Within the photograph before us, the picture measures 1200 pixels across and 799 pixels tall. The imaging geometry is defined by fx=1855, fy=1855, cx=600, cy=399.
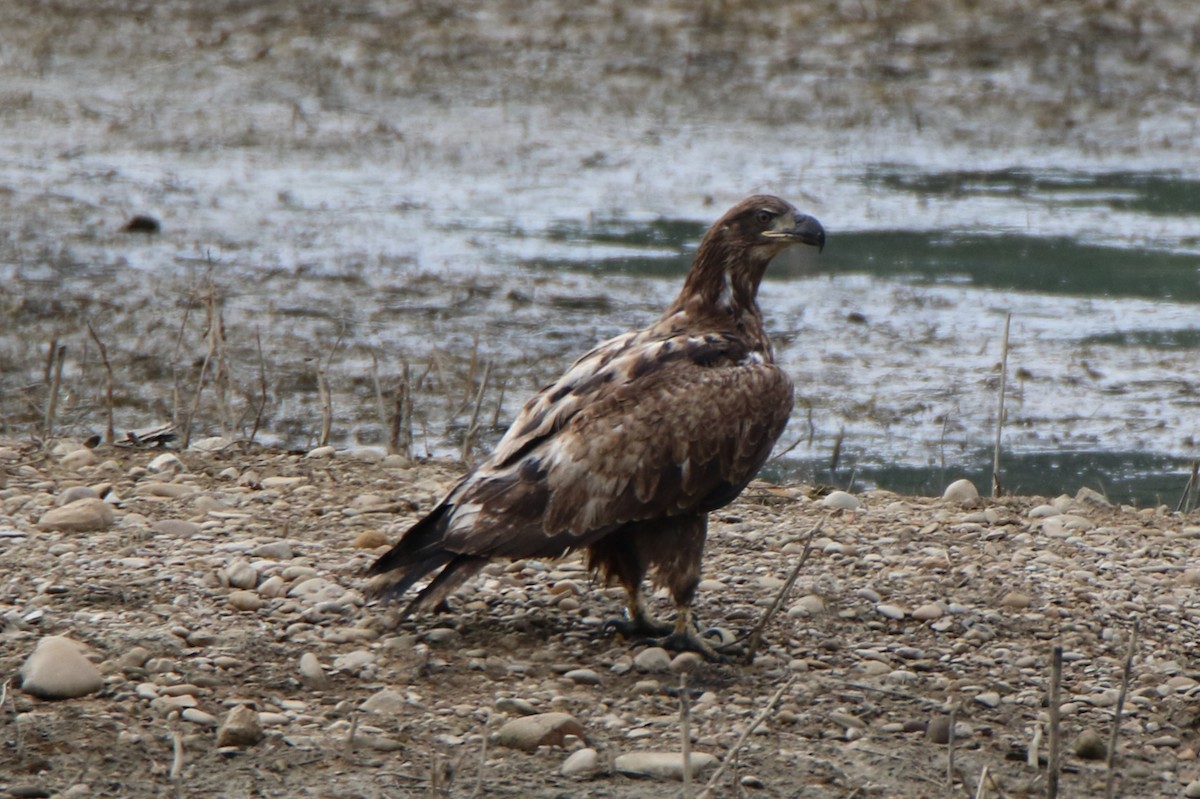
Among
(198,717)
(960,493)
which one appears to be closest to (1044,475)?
(960,493)

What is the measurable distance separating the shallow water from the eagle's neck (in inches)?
49.6

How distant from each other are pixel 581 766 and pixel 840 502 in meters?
2.54

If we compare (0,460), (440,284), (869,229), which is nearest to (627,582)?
(0,460)

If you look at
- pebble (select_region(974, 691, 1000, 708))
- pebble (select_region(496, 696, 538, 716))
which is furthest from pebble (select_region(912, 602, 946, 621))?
pebble (select_region(496, 696, 538, 716))

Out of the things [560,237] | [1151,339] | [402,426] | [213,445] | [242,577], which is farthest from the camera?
[560,237]

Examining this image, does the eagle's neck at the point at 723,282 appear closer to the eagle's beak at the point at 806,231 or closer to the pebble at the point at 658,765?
the eagle's beak at the point at 806,231

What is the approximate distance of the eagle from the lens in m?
5.17

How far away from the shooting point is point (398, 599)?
5211 millimetres

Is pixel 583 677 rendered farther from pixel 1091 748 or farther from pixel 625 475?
pixel 1091 748

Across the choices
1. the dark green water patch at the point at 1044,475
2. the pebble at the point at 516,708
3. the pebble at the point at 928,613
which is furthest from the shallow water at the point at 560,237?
the pebble at the point at 516,708

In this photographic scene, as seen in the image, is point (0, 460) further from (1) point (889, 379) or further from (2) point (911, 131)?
(2) point (911, 131)

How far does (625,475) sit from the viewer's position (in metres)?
5.25

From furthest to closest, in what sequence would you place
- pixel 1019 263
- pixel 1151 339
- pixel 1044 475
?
pixel 1019 263, pixel 1151 339, pixel 1044 475

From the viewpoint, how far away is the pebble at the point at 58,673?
477 centimetres
